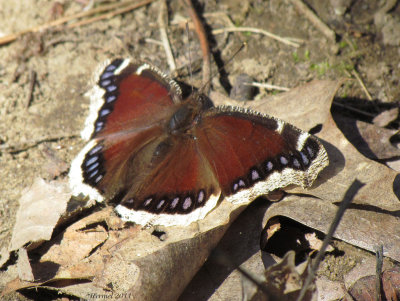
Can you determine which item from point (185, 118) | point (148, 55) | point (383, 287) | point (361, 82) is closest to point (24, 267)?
point (185, 118)

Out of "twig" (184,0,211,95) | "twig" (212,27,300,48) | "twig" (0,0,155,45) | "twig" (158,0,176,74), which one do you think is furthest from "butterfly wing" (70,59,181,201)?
"twig" (0,0,155,45)

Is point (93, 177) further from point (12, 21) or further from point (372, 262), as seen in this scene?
point (12, 21)

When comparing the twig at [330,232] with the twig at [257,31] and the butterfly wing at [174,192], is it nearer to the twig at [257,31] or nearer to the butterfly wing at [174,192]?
the butterfly wing at [174,192]

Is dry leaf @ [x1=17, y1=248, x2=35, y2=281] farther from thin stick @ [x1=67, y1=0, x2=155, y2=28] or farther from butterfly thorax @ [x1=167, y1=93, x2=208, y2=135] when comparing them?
thin stick @ [x1=67, y1=0, x2=155, y2=28]

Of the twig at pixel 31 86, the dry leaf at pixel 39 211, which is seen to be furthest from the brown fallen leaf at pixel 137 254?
the twig at pixel 31 86

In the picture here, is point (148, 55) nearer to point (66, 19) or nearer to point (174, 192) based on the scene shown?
point (66, 19)

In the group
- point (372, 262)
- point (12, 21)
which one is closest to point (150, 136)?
point (372, 262)
